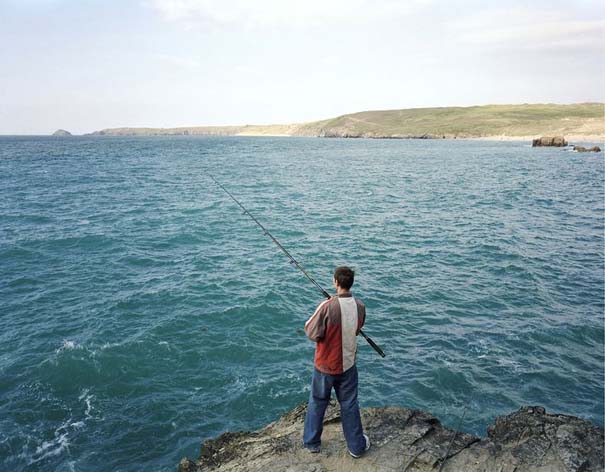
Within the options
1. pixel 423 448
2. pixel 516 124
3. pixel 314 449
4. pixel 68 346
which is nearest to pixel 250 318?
→ pixel 68 346

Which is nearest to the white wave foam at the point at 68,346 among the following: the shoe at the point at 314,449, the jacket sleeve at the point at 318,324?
the shoe at the point at 314,449

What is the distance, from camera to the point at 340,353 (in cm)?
568

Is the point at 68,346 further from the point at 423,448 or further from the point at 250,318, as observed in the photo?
the point at 423,448

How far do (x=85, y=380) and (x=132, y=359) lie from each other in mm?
1243

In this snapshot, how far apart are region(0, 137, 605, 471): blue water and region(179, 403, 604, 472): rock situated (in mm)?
2505

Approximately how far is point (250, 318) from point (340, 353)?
29.5 ft

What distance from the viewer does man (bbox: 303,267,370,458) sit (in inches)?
220

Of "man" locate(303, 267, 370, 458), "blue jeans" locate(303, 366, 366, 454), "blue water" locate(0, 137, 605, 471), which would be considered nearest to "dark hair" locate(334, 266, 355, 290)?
"man" locate(303, 267, 370, 458)

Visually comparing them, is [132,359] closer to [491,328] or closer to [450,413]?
[450,413]

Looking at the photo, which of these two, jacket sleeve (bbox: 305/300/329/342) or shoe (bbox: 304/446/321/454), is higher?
jacket sleeve (bbox: 305/300/329/342)

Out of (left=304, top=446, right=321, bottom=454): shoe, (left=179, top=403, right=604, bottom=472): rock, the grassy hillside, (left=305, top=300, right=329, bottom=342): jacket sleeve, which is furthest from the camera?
the grassy hillside

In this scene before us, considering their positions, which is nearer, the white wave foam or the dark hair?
the dark hair

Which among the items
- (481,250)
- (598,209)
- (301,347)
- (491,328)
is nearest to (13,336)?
(301,347)

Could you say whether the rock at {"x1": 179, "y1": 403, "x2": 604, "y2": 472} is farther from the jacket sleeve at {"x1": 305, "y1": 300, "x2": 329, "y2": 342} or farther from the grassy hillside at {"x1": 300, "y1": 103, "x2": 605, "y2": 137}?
the grassy hillside at {"x1": 300, "y1": 103, "x2": 605, "y2": 137}
